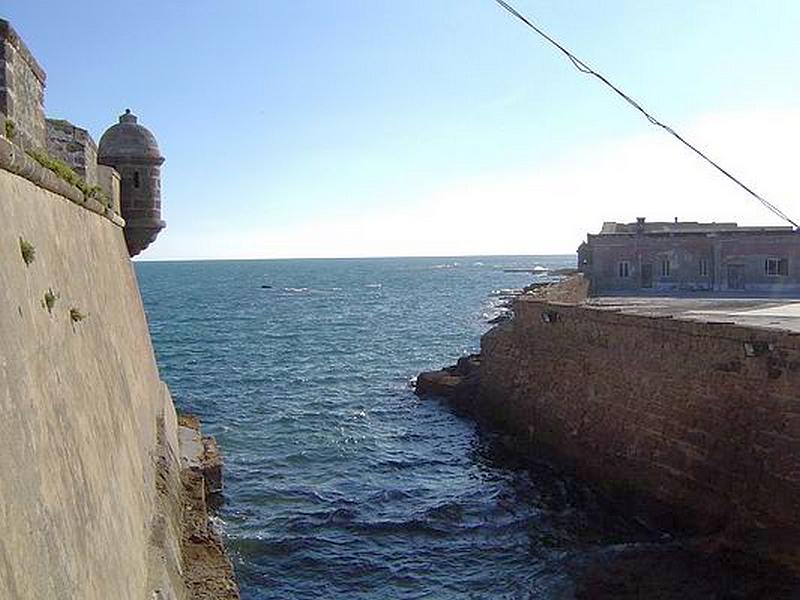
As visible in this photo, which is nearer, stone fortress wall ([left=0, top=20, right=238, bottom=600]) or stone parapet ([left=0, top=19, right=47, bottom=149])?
stone fortress wall ([left=0, top=20, right=238, bottom=600])

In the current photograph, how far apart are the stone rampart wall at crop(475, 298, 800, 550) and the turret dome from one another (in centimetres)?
1095

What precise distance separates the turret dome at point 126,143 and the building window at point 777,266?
2630cm

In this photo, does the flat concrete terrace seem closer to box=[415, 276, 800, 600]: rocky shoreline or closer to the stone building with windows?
box=[415, 276, 800, 600]: rocky shoreline

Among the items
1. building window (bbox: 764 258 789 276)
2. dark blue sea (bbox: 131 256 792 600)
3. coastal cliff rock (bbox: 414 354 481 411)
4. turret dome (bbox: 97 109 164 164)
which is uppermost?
turret dome (bbox: 97 109 164 164)

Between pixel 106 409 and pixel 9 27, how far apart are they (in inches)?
127

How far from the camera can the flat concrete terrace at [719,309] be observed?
17516 mm

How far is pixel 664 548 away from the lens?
13.3 meters

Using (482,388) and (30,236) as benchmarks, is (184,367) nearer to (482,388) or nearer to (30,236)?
(482,388)

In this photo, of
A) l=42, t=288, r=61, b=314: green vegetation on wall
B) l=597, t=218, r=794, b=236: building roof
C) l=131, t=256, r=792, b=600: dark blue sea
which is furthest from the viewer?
l=597, t=218, r=794, b=236: building roof

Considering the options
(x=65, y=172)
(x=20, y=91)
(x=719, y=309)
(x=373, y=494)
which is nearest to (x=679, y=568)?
(x=373, y=494)

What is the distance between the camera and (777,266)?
102 ft

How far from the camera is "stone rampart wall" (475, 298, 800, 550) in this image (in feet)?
42.7

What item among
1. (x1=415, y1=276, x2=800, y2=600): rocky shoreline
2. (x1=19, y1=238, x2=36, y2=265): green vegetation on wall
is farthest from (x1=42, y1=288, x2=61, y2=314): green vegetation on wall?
(x1=415, y1=276, x2=800, y2=600): rocky shoreline

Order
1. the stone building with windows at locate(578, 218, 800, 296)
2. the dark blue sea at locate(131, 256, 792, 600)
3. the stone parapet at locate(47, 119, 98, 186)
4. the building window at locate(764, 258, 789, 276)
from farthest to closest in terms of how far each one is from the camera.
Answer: the stone building with windows at locate(578, 218, 800, 296), the building window at locate(764, 258, 789, 276), the dark blue sea at locate(131, 256, 792, 600), the stone parapet at locate(47, 119, 98, 186)
